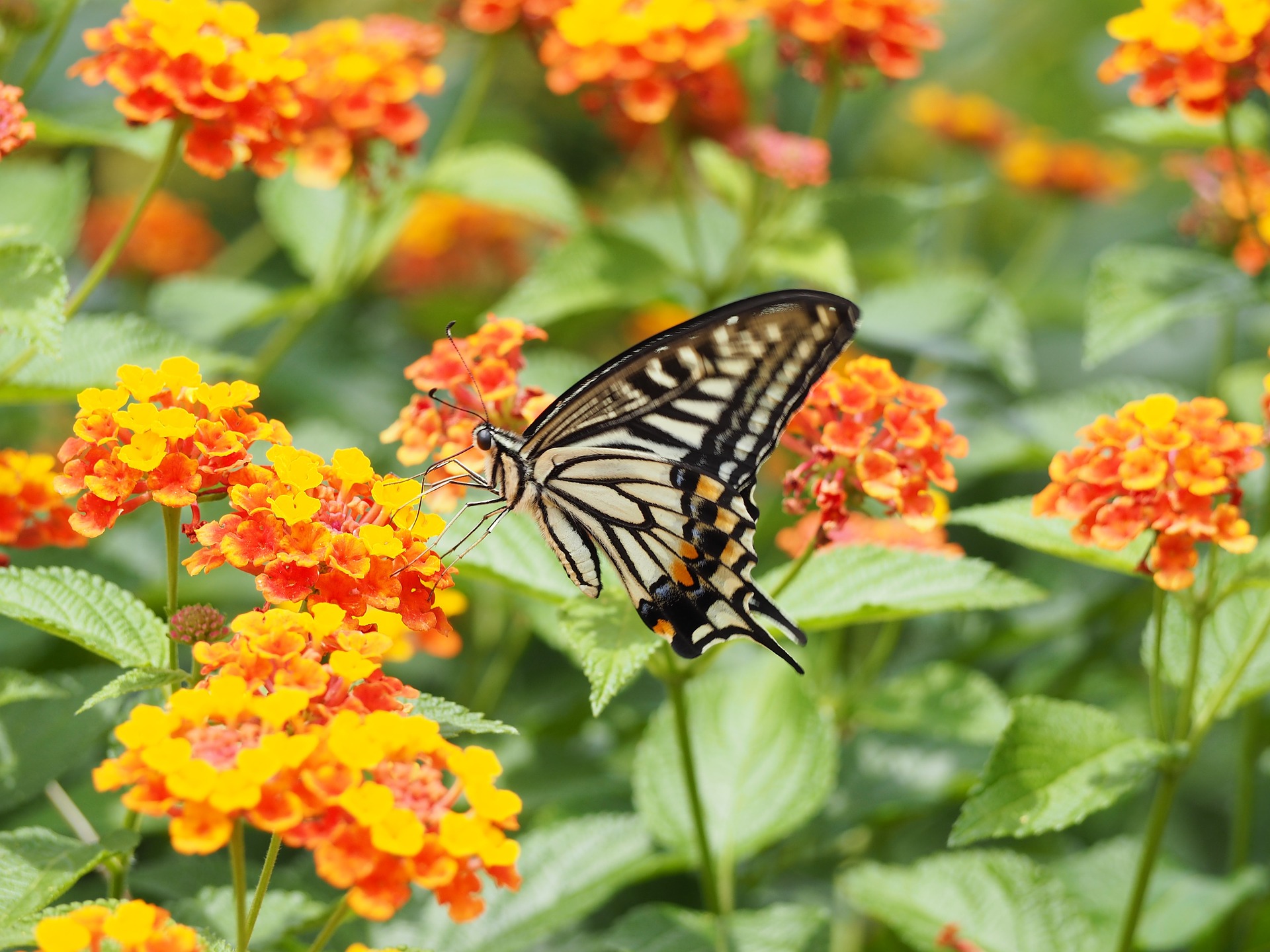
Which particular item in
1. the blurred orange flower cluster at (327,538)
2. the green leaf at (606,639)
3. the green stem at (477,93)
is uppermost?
the green stem at (477,93)

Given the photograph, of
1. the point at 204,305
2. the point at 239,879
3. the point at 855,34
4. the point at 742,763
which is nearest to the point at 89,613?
the point at 239,879

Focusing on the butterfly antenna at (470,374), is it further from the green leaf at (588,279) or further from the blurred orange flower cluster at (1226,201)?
the blurred orange flower cluster at (1226,201)

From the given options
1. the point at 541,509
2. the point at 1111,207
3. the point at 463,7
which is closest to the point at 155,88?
the point at 541,509

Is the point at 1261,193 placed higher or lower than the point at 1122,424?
higher

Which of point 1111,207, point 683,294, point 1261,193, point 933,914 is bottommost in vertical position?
point 933,914

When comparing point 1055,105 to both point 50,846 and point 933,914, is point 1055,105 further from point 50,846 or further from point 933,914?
point 50,846

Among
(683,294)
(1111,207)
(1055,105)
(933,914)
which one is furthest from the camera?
(1055,105)

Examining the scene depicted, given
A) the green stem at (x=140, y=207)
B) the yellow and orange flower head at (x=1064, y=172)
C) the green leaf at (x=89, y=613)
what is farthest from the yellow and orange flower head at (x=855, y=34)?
the green leaf at (x=89, y=613)

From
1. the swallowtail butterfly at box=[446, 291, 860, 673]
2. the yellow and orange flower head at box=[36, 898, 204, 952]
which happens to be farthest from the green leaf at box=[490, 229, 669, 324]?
the yellow and orange flower head at box=[36, 898, 204, 952]
